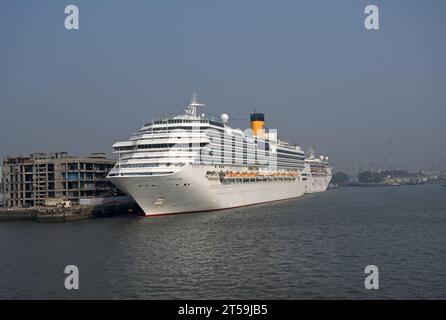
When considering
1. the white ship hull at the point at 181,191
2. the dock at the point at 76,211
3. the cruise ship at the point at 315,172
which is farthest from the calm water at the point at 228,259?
the cruise ship at the point at 315,172

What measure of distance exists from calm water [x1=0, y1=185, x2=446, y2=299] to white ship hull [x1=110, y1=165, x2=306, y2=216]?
3.29 metres

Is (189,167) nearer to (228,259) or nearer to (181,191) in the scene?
(181,191)

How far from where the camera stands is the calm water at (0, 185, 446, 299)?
72.8ft

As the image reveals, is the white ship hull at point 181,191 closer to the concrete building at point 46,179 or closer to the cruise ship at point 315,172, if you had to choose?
the concrete building at point 46,179

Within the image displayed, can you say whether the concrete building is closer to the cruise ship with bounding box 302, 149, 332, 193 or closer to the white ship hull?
the white ship hull

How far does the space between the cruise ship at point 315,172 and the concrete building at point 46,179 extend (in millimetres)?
48368

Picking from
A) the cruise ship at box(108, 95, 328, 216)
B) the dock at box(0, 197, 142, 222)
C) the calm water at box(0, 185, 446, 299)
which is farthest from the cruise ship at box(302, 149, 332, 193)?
the calm water at box(0, 185, 446, 299)

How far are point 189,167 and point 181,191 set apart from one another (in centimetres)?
264

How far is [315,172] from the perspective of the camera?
116938 mm

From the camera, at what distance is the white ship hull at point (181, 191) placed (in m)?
47.6

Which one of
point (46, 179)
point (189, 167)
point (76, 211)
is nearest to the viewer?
point (189, 167)

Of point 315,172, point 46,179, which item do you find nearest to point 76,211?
point 46,179

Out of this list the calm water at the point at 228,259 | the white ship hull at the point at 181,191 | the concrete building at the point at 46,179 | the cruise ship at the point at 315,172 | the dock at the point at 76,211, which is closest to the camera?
the calm water at the point at 228,259
